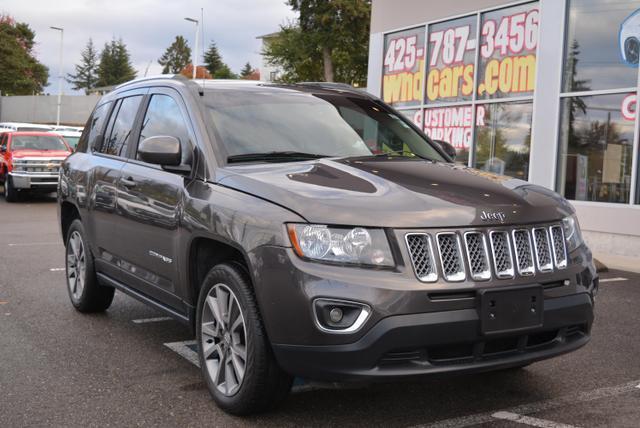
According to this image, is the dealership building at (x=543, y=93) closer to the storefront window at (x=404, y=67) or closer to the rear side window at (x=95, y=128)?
the storefront window at (x=404, y=67)

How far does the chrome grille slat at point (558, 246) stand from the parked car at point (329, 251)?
0.05ft

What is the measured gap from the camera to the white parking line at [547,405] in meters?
3.93

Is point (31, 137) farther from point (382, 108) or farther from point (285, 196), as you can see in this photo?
point (285, 196)

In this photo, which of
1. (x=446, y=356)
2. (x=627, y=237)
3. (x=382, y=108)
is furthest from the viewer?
(x=627, y=237)

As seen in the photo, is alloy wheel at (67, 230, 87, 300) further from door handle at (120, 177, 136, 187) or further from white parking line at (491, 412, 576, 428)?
white parking line at (491, 412, 576, 428)

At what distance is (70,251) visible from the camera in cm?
665

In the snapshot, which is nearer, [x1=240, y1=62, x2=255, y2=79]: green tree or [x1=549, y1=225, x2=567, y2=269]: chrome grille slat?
[x1=549, y1=225, x2=567, y2=269]: chrome grille slat

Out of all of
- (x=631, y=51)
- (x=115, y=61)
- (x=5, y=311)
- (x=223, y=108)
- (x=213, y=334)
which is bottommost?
(x=5, y=311)

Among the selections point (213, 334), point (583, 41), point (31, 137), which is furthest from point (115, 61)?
point (213, 334)

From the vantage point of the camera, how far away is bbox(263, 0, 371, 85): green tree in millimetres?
44000

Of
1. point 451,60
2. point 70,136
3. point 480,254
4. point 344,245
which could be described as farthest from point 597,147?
point 70,136

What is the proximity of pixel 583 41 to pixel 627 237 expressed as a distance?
11.3ft

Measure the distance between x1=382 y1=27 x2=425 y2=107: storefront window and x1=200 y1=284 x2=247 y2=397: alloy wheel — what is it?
13.0m

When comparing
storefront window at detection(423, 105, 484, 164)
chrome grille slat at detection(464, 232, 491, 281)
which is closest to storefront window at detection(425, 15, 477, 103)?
storefront window at detection(423, 105, 484, 164)
